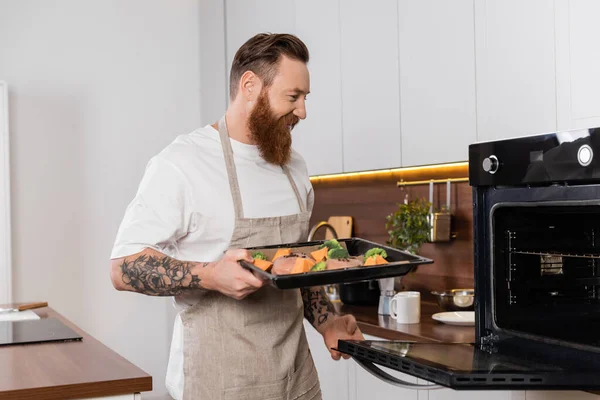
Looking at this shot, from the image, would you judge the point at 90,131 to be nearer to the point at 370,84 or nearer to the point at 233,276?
the point at 370,84

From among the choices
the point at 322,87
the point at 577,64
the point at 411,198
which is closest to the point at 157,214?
the point at 577,64

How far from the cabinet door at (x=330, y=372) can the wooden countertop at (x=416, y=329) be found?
0.22 meters

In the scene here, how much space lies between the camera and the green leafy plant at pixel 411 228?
123 inches

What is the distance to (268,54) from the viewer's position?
6.24 feet

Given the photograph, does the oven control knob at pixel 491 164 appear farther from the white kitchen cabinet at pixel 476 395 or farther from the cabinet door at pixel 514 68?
the cabinet door at pixel 514 68

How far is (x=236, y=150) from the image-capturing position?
6.40 feet

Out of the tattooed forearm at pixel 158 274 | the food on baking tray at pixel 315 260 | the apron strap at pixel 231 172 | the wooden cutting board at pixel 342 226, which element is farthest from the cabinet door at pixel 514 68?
the wooden cutting board at pixel 342 226

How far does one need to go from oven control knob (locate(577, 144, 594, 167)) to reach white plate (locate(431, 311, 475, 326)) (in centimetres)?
126

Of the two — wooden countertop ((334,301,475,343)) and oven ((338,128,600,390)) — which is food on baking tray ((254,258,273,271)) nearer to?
oven ((338,128,600,390))

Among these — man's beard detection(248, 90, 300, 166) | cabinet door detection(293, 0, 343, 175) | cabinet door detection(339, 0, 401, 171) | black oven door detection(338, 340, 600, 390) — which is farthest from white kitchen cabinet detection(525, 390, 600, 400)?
cabinet door detection(293, 0, 343, 175)

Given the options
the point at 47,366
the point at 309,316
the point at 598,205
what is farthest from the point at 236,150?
the point at 598,205

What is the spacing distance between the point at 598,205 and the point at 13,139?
4.09 metres

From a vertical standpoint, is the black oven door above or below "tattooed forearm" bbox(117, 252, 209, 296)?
below

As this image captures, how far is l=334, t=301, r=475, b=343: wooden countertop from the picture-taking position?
93.1 inches
